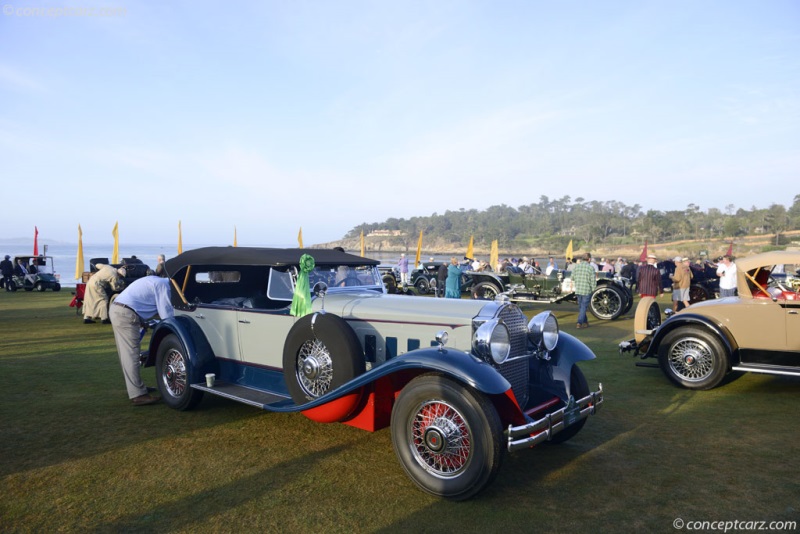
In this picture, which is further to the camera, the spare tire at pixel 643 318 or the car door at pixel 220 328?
the spare tire at pixel 643 318

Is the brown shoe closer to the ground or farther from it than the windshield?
closer to the ground

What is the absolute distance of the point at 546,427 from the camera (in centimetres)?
356

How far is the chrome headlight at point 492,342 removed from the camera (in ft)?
12.7

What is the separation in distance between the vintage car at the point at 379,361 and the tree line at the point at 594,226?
41.1 metres

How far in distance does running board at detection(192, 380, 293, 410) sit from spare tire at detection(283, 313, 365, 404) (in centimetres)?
22

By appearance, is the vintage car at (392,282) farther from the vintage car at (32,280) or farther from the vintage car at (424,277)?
the vintage car at (32,280)

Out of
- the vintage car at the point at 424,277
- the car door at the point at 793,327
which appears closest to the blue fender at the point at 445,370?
the car door at the point at 793,327

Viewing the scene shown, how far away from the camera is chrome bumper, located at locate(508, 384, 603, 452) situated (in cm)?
334

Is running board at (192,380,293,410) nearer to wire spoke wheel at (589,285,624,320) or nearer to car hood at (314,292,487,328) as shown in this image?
car hood at (314,292,487,328)

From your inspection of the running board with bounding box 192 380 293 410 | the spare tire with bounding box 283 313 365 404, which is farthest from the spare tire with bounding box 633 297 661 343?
the running board with bounding box 192 380 293 410

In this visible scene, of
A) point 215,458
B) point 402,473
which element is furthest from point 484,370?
point 215,458

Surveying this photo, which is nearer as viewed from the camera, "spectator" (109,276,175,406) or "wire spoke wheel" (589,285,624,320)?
"spectator" (109,276,175,406)

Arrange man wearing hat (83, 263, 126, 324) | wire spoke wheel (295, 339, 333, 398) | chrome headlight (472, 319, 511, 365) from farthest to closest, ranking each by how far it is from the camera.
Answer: man wearing hat (83, 263, 126, 324) → wire spoke wheel (295, 339, 333, 398) → chrome headlight (472, 319, 511, 365)

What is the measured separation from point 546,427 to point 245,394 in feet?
9.11
